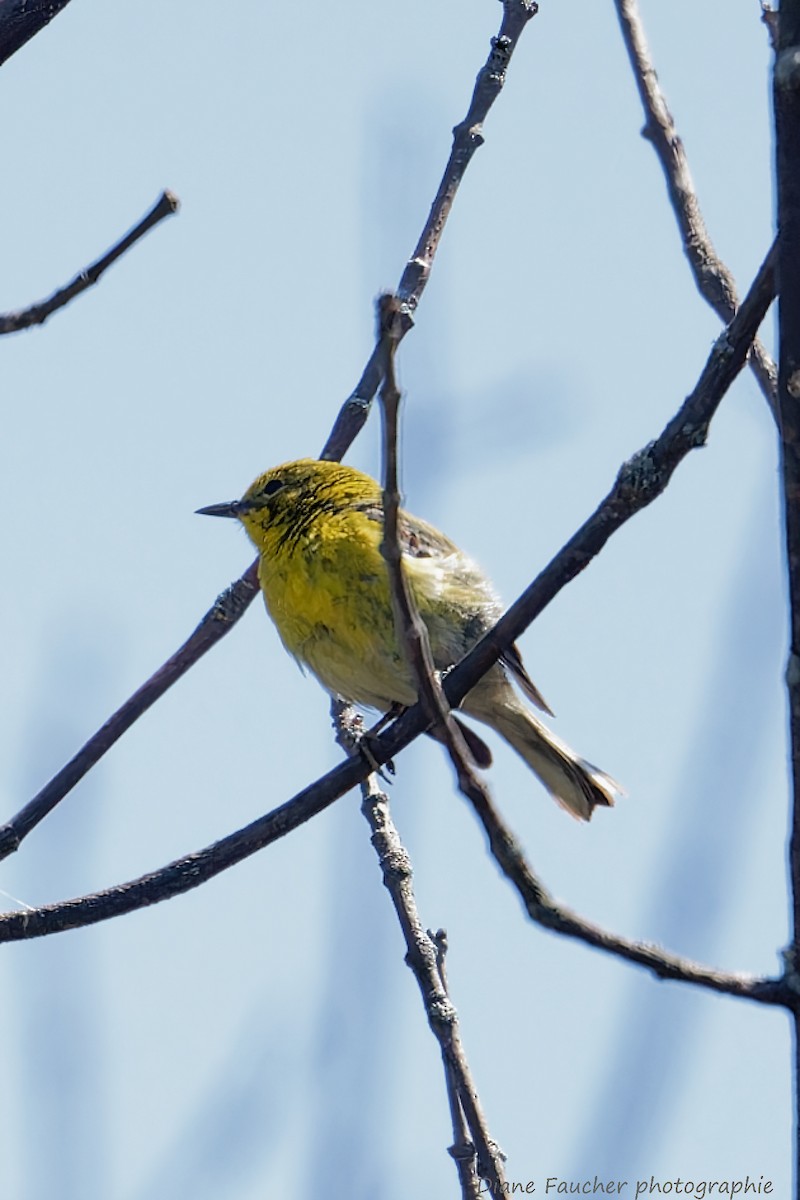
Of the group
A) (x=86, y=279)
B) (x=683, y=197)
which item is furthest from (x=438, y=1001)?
(x=683, y=197)

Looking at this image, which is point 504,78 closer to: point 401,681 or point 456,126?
→ point 456,126

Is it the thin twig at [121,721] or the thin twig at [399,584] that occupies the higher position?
the thin twig at [121,721]

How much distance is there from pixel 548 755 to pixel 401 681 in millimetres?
913

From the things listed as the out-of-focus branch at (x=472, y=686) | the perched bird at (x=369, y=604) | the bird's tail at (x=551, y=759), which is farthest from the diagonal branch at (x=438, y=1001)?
the bird's tail at (x=551, y=759)

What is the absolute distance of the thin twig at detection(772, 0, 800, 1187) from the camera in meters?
1.85

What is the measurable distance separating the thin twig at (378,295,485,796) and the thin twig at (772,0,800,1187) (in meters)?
0.51

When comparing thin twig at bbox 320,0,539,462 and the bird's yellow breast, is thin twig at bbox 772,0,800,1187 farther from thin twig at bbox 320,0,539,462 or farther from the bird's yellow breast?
the bird's yellow breast

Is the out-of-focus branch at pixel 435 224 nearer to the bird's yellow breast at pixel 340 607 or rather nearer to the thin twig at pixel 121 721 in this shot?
the thin twig at pixel 121 721

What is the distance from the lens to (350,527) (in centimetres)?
563

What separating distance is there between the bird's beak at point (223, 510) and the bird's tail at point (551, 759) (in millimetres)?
1315

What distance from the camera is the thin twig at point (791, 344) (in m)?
1.85

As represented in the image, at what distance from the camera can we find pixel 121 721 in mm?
3752

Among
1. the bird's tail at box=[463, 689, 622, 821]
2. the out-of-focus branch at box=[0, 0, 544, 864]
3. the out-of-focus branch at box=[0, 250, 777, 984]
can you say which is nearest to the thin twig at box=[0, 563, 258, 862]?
the out-of-focus branch at box=[0, 0, 544, 864]

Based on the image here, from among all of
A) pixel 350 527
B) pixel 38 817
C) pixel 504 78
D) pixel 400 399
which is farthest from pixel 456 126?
pixel 400 399
